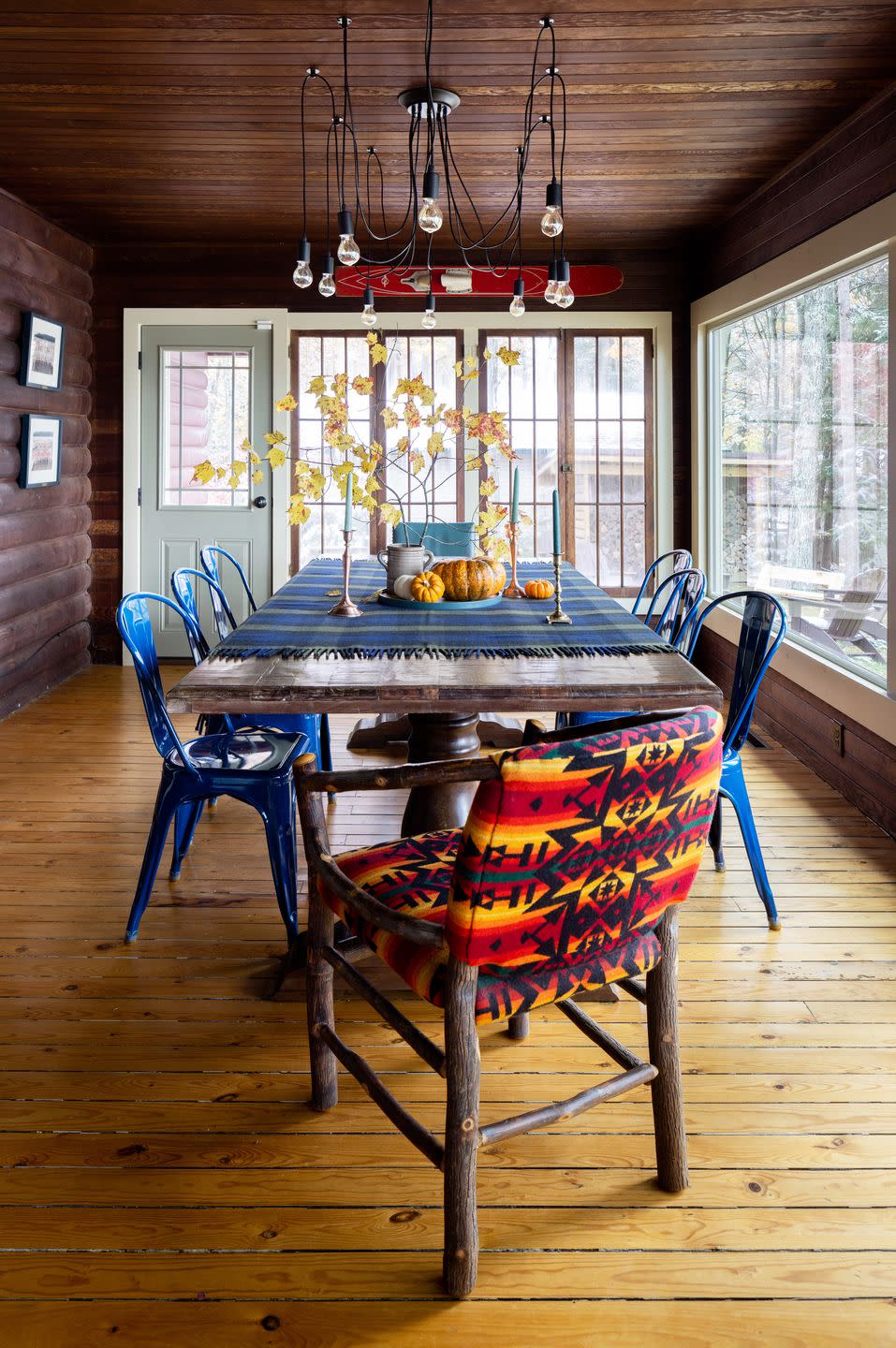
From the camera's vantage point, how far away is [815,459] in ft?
16.0

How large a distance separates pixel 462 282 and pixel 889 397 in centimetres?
342

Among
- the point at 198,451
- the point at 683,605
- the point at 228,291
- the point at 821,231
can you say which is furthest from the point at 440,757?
the point at 228,291

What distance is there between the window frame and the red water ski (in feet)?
2.04

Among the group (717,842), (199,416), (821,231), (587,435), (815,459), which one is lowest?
(717,842)

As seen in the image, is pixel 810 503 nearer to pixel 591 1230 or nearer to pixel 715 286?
pixel 715 286

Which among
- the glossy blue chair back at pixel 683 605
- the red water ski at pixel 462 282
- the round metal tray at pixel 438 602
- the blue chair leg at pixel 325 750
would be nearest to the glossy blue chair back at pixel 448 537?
the blue chair leg at pixel 325 750

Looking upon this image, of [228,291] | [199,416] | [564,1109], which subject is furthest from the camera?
[199,416]

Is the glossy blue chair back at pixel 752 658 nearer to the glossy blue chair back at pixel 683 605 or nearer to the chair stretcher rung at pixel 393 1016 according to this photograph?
the glossy blue chair back at pixel 683 605

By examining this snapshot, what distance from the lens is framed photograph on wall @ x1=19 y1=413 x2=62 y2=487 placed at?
5727 mm

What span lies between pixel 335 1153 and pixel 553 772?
1.00 meters

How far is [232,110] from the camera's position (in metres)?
4.36

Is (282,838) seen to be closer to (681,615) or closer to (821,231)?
(681,615)

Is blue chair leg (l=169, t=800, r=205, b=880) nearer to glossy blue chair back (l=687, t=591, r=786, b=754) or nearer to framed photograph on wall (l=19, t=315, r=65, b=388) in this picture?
glossy blue chair back (l=687, t=591, r=786, b=754)

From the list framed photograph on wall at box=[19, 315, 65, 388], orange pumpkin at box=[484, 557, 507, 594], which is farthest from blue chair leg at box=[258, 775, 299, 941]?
framed photograph on wall at box=[19, 315, 65, 388]
